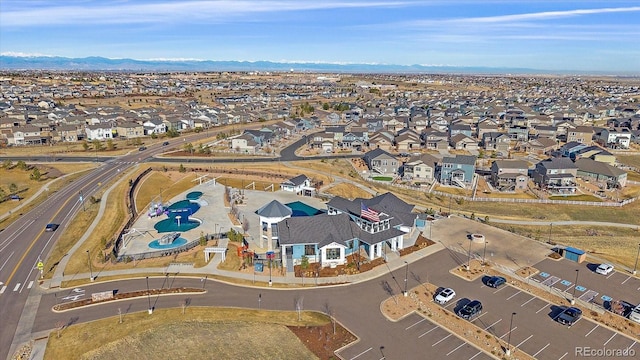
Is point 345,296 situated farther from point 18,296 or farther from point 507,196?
point 507,196

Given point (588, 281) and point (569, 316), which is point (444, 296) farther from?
point (588, 281)

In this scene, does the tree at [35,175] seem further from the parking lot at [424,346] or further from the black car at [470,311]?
the black car at [470,311]

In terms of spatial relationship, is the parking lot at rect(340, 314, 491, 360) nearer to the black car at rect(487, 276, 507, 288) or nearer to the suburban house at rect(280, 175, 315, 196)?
the black car at rect(487, 276, 507, 288)

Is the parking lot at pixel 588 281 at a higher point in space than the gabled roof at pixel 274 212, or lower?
lower

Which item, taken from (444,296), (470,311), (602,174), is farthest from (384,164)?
(470,311)

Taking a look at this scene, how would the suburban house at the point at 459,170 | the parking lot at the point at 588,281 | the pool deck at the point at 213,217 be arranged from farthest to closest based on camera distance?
the suburban house at the point at 459,170
the pool deck at the point at 213,217
the parking lot at the point at 588,281

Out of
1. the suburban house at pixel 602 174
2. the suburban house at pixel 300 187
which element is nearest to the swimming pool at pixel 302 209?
the suburban house at pixel 300 187

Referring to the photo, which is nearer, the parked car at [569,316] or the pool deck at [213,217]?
the parked car at [569,316]
